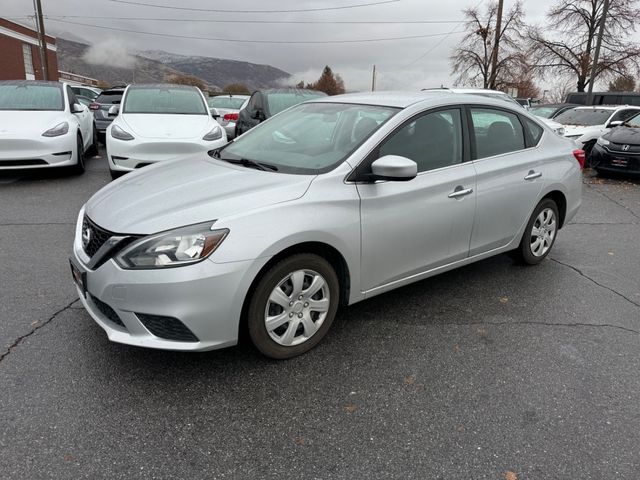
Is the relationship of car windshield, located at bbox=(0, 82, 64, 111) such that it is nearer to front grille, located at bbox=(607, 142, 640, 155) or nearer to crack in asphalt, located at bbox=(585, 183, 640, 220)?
crack in asphalt, located at bbox=(585, 183, 640, 220)

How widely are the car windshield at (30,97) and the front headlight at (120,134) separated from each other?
161cm

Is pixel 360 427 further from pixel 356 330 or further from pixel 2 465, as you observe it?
pixel 2 465

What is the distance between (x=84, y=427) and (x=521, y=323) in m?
2.94

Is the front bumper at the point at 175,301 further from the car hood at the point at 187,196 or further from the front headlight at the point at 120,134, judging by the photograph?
the front headlight at the point at 120,134

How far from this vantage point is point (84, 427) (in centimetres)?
244

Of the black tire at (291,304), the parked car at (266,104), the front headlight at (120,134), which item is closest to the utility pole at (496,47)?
the parked car at (266,104)

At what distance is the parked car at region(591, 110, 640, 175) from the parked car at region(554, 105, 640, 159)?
38.1 inches

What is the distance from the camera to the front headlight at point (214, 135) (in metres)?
7.83

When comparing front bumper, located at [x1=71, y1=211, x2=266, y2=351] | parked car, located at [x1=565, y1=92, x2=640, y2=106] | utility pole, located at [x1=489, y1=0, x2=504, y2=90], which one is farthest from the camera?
utility pole, located at [x1=489, y1=0, x2=504, y2=90]

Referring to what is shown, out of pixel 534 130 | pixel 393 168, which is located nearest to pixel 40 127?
pixel 393 168

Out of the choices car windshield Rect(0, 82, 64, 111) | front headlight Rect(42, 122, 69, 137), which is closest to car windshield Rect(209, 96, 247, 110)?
car windshield Rect(0, 82, 64, 111)

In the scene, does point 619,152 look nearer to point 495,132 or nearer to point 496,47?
point 495,132

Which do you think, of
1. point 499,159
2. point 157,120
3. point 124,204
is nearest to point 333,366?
point 124,204

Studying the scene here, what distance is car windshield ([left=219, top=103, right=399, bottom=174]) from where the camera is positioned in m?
3.35
